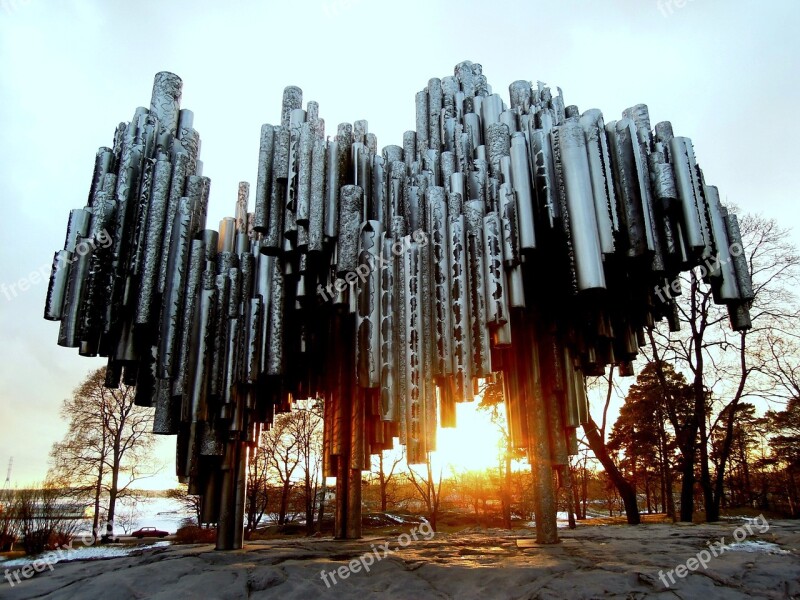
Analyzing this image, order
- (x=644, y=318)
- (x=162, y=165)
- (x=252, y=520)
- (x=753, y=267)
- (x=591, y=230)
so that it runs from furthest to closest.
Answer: (x=252, y=520) < (x=753, y=267) < (x=644, y=318) < (x=162, y=165) < (x=591, y=230)

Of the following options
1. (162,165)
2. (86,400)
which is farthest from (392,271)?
(86,400)

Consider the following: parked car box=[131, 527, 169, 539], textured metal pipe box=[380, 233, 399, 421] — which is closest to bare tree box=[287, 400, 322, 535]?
parked car box=[131, 527, 169, 539]

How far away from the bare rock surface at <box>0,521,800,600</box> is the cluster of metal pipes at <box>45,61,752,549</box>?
58.3 inches

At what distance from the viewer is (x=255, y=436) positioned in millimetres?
9328

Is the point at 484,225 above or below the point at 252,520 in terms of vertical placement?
above

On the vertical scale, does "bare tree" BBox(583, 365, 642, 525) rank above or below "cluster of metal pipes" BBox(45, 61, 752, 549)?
below

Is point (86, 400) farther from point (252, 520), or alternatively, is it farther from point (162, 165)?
point (162, 165)

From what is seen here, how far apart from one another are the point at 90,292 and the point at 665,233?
799 cm

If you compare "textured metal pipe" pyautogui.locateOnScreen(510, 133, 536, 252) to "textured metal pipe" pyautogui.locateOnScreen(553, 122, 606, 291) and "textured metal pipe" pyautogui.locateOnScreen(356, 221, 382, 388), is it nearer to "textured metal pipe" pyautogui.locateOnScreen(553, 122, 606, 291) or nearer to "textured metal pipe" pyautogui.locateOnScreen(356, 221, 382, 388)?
"textured metal pipe" pyautogui.locateOnScreen(553, 122, 606, 291)

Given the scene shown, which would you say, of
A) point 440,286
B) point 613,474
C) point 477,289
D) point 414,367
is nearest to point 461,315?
point 477,289

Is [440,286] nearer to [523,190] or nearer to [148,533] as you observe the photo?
[523,190]

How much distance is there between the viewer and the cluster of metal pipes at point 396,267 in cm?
707

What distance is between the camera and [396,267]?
7.68 metres

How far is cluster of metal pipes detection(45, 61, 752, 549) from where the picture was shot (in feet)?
23.2
